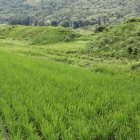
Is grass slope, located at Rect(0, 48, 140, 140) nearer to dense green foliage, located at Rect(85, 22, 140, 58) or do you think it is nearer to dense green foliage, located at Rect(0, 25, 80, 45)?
dense green foliage, located at Rect(85, 22, 140, 58)

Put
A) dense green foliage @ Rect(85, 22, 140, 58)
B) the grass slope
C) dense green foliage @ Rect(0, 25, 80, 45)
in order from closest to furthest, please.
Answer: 1. the grass slope
2. dense green foliage @ Rect(85, 22, 140, 58)
3. dense green foliage @ Rect(0, 25, 80, 45)

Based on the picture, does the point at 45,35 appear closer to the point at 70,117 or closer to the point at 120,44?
the point at 120,44

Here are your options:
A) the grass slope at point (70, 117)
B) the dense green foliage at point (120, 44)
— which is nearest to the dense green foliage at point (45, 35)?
the dense green foliage at point (120, 44)

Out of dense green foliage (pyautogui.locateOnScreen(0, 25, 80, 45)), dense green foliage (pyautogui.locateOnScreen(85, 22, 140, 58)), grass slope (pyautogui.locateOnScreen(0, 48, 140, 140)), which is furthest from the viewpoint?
dense green foliage (pyautogui.locateOnScreen(0, 25, 80, 45))

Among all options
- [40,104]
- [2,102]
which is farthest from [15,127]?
[2,102]

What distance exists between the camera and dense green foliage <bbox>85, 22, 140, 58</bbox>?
Result: 36.7 ft

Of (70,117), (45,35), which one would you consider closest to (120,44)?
(70,117)

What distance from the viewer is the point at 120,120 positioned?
7.89 ft

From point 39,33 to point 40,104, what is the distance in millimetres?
28246

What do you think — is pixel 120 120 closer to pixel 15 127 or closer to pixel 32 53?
pixel 15 127

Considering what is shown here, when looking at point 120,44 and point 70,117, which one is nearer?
point 70,117

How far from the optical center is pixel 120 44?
41.8 ft

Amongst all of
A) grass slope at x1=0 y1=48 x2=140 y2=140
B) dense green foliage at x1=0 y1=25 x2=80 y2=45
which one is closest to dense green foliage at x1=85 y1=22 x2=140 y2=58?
grass slope at x1=0 y1=48 x2=140 y2=140

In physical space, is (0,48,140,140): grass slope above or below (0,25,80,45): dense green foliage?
above
